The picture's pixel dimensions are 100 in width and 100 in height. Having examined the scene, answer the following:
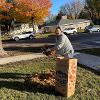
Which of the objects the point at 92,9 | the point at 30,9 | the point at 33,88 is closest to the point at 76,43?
the point at 33,88

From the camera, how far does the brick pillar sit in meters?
8.09

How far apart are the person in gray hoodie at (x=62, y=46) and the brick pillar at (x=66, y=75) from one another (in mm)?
834

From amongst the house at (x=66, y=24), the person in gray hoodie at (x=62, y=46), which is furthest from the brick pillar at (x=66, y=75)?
the house at (x=66, y=24)

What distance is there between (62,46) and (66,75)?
126 cm

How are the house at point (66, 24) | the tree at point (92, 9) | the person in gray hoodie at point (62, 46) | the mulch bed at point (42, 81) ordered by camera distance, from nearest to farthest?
1. the mulch bed at point (42, 81)
2. the person in gray hoodie at point (62, 46)
3. the house at point (66, 24)
4. the tree at point (92, 9)

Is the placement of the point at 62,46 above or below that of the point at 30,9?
below

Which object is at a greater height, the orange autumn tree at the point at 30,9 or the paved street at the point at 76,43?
the orange autumn tree at the point at 30,9

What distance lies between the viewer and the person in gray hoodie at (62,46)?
29.8 ft

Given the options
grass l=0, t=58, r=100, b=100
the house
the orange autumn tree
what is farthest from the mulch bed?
the house

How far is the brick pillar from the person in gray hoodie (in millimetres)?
834

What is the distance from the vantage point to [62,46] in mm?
9125

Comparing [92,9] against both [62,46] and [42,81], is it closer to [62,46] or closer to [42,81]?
[62,46]

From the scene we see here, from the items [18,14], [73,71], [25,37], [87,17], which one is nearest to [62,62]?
[73,71]

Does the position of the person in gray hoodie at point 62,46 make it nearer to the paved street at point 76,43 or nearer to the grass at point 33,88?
the grass at point 33,88
